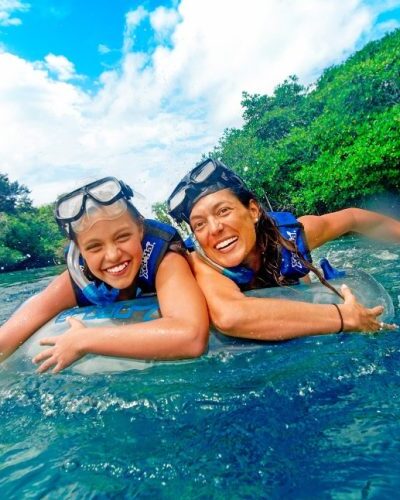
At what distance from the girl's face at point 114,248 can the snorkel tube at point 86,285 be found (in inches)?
11.1

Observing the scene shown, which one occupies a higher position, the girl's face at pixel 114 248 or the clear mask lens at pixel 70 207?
the clear mask lens at pixel 70 207

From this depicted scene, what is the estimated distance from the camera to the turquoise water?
151 centimetres

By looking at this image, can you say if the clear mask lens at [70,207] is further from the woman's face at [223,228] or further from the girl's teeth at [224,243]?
the girl's teeth at [224,243]

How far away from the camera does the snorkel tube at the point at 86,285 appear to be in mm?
3105

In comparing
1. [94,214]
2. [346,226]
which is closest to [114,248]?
Answer: [94,214]

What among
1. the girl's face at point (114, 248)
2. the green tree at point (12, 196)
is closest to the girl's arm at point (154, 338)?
the girl's face at point (114, 248)

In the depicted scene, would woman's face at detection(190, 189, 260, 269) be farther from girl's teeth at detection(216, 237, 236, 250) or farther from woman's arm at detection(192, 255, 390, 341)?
woman's arm at detection(192, 255, 390, 341)

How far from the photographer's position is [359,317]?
8.88 ft

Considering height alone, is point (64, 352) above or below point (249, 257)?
below

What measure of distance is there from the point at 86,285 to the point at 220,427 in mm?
1713

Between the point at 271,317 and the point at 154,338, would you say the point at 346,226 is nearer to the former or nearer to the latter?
the point at 271,317

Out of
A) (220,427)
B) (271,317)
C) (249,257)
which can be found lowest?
(220,427)

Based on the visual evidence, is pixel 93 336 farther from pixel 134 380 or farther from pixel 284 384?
pixel 284 384

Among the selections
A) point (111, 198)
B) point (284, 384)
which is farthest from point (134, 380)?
point (111, 198)
